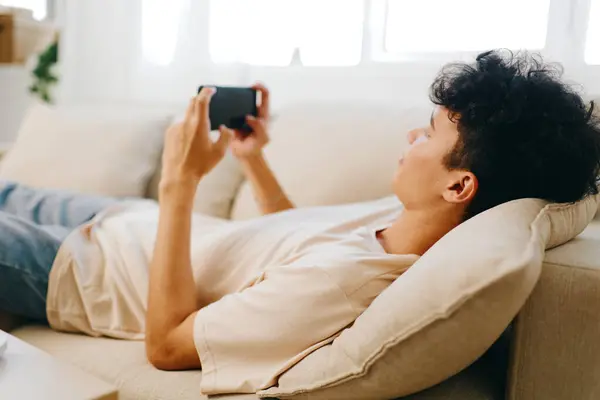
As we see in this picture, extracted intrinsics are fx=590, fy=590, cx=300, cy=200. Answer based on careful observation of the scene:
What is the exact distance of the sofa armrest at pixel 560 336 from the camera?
0.71m

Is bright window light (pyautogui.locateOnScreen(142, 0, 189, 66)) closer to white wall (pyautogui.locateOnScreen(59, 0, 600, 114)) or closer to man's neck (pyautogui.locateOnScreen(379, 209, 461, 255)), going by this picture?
white wall (pyautogui.locateOnScreen(59, 0, 600, 114))

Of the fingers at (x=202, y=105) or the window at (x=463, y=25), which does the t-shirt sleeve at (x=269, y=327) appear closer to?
the fingers at (x=202, y=105)

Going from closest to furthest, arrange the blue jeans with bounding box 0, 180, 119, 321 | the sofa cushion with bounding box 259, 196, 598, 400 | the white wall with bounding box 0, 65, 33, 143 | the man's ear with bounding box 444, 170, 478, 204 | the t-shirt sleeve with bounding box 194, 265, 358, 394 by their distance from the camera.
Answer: the sofa cushion with bounding box 259, 196, 598, 400 → the t-shirt sleeve with bounding box 194, 265, 358, 394 → the man's ear with bounding box 444, 170, 478, 204 → the blue jeans with bounding box 0, 180, 119, 321 → the white wall with bounding box 0, 65, 33, 143

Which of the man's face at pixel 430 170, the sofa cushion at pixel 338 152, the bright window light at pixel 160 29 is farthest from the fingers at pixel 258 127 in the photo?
the bright window light at pixel 160 29

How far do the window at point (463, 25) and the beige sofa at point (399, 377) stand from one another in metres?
0.53

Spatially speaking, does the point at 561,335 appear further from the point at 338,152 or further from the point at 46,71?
the point at 46,71

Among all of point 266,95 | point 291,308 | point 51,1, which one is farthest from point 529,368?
point 51,1

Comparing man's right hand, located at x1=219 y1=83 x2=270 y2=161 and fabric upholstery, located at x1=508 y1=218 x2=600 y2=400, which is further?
man's right hand, located at x1=219 y1=83 x2=270 y2=161

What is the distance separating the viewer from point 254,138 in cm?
150

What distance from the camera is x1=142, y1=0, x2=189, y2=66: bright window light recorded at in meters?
2.43

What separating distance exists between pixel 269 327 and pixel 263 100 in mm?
761

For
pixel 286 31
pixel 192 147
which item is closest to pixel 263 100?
pixel 192 147

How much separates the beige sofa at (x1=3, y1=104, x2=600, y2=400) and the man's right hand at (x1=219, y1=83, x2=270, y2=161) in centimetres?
12

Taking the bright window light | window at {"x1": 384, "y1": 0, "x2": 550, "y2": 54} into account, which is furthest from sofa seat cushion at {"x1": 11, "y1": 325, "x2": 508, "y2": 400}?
the bright window light
